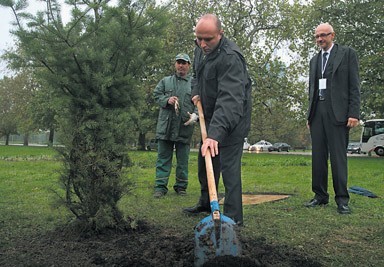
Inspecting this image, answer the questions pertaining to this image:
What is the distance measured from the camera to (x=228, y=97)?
374 cm

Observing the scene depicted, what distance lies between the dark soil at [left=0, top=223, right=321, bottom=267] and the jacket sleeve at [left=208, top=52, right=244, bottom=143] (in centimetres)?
97

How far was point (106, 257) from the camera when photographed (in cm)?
312

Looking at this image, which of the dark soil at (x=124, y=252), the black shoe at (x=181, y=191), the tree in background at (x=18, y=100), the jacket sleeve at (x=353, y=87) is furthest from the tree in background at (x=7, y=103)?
the dark soil at (x=124, y=252)

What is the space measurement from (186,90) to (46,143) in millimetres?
3040

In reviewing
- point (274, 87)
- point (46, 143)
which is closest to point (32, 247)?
point (46, 143)

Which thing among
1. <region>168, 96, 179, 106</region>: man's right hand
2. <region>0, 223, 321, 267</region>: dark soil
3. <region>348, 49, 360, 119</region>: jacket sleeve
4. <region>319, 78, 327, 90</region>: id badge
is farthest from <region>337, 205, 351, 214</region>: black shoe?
<region>168, 96, 179, 106</region>: man's right hand

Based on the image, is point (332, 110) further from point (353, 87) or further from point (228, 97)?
point (228, 97)

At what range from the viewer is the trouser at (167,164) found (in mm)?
6176

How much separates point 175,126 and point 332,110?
7.45 ft

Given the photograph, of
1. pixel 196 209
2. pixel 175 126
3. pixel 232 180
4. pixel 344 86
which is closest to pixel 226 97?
pixel 232 180

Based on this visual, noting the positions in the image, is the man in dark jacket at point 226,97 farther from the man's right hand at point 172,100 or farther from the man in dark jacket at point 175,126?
the man in dark jacket at point 175,126

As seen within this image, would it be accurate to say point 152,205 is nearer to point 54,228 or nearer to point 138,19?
point 54,228

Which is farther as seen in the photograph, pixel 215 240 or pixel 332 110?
pixel 332 110

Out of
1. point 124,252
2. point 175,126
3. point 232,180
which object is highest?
point 175,126
